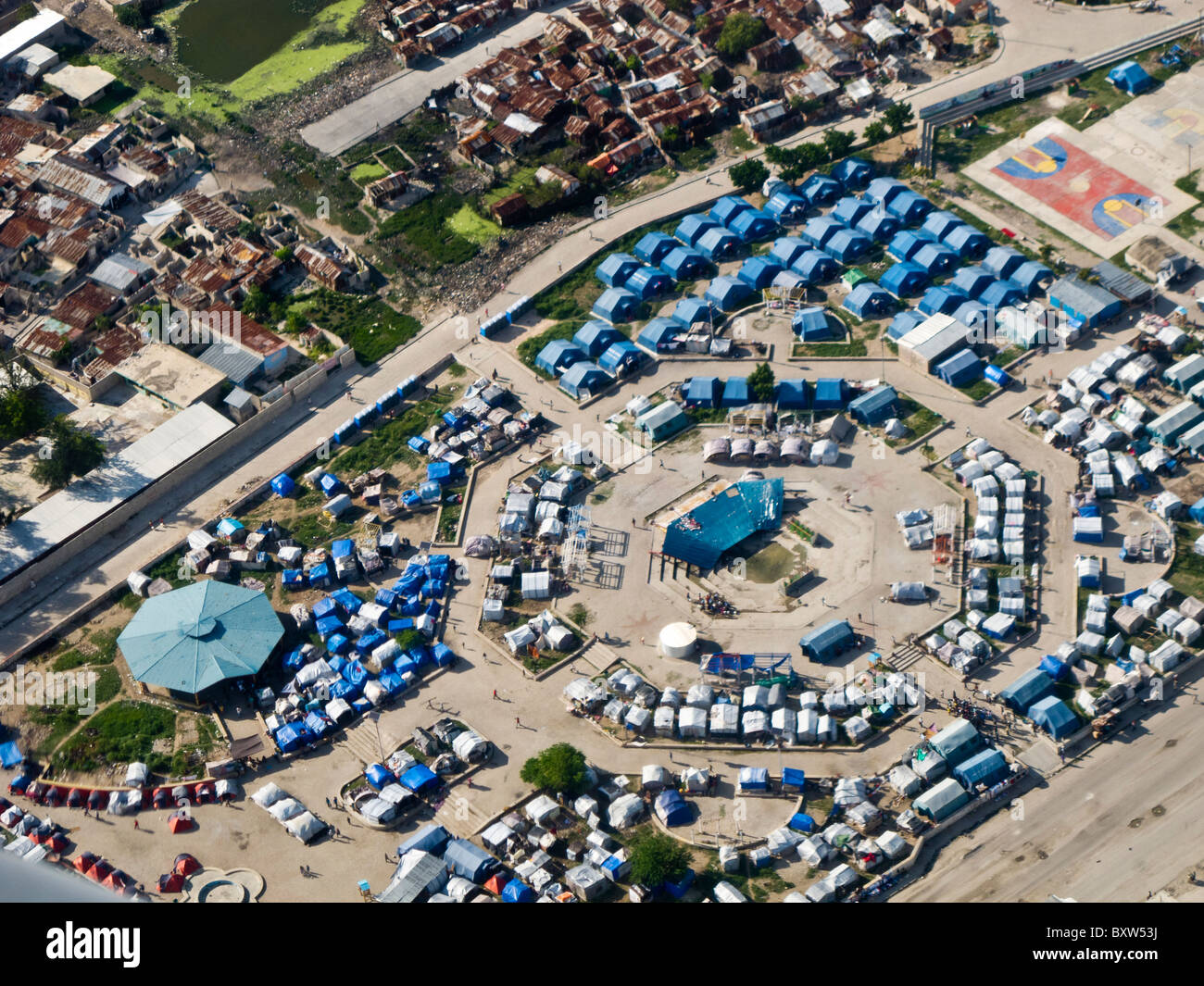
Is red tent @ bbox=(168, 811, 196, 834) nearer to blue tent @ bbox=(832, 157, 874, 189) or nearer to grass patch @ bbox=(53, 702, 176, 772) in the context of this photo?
grass patch @ bbox=(53, 702, 176, 772)

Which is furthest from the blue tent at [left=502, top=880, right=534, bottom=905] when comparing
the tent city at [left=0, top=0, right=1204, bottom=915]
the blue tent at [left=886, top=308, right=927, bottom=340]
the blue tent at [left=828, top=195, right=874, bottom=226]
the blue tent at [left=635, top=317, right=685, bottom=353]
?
the blue tent at [left=828, top=195, right=874, bottom=226]

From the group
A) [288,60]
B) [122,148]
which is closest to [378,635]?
[122,148]

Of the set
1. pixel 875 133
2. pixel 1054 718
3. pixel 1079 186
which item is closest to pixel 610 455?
pixel 1054 718

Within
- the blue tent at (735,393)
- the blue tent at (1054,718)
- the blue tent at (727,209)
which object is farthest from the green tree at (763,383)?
the blue tent at (1054,718)

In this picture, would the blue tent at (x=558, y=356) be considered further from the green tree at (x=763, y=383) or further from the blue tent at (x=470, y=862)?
the blue tent at (x=470, y=862)

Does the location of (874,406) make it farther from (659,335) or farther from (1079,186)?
(1079,186)
